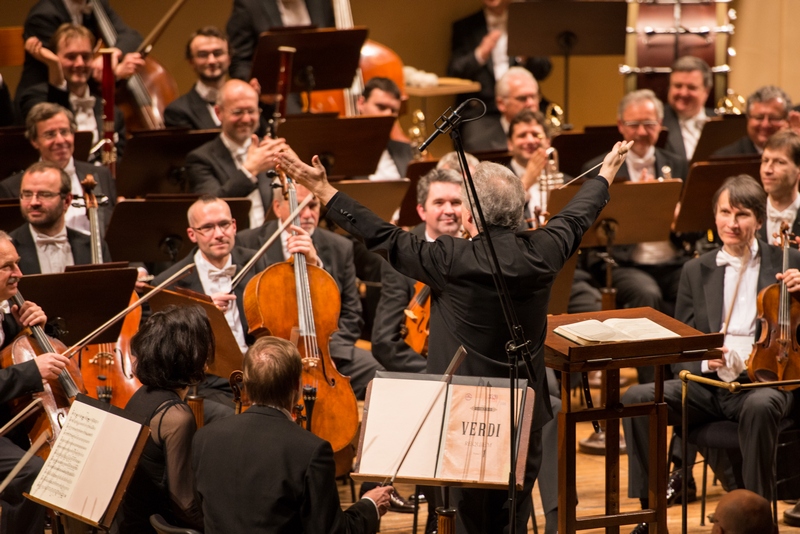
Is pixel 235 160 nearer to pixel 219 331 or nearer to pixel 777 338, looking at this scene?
pixel 219 331

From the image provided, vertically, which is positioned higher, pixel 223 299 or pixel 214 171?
pixel 214 171

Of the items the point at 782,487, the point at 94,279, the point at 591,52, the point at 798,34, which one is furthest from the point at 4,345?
the point at 798,34

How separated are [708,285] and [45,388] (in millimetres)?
2462

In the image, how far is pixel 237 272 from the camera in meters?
4.34

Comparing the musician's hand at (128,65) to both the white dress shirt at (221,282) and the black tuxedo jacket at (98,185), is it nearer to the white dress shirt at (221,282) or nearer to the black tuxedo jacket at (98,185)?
the black tuxedo jacket at (98,185)

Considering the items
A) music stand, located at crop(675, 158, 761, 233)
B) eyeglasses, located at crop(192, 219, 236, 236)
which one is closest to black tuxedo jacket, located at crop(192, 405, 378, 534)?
eyeglasses, located at crop(192, 219, 236, 236)

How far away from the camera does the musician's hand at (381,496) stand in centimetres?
277

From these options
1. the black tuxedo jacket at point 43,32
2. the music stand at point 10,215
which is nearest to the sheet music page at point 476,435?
the music stand at point 10,215

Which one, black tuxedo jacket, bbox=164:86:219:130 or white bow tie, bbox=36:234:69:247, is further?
black tuxedo jacket, bbox=164:86:219:130

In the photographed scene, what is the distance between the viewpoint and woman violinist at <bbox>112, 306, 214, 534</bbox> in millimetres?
2857

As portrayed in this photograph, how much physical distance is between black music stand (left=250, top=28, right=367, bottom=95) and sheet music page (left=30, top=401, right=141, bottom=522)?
3.24 metres

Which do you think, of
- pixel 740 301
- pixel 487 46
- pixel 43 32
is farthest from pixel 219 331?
pixel 487 46

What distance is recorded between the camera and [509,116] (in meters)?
6.33

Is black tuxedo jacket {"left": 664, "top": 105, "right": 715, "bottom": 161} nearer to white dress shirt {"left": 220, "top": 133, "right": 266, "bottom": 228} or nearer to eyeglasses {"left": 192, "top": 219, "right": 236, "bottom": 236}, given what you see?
white dress shirt {"left": 220, "top": 133, "right": 266, "bottom": 228}
